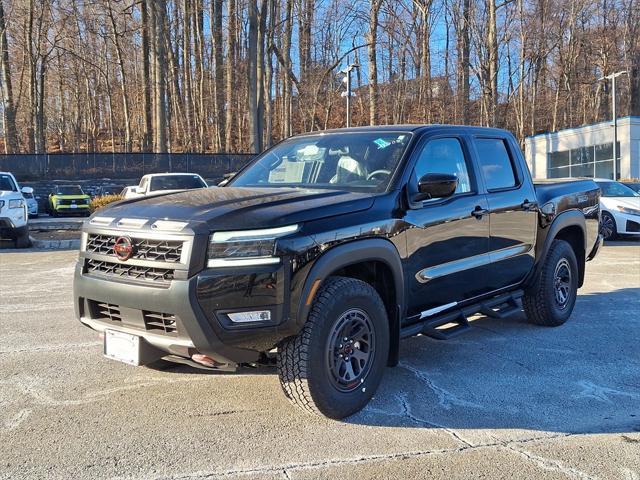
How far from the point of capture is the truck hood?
3.53 metres

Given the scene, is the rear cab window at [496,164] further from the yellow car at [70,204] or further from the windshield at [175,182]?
the yellow car at [70,204]

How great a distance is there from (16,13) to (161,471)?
4087 cm

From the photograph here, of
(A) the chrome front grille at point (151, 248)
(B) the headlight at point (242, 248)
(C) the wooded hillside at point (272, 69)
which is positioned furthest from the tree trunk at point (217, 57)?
(B) the headlight at point (242, 248)

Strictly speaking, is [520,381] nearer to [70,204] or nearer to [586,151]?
[70,204]

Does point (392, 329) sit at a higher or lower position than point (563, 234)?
lower

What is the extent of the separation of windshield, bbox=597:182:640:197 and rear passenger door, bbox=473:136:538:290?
10.7 meters

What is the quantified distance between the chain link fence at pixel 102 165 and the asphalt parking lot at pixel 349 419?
91.6ft

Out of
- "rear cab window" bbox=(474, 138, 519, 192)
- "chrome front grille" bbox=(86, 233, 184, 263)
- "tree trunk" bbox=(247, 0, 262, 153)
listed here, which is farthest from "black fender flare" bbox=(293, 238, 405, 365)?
"tree trunk" bbox=(247, 0, 262, 153)

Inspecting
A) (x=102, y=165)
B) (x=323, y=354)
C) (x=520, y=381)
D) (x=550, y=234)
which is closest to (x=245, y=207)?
(x=323, y=354)

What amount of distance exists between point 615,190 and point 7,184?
49.1 feet

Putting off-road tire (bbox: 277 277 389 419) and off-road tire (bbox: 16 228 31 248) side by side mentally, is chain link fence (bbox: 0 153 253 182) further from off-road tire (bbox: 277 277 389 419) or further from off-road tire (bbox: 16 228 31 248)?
off-road tire (bbox: 277 277 389 419)

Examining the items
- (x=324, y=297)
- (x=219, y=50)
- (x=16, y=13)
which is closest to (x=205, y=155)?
(x=219, y=50)

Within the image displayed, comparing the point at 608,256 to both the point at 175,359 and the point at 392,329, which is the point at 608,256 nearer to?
the point at 392,329

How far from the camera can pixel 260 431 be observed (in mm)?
3771
